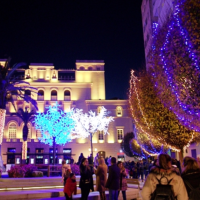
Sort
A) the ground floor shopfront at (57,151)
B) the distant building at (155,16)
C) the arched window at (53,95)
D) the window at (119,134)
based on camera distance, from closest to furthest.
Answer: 1. the distant building at (155,16)
2. the ground floor shopfront at (57,151)
3. the window at (119,134)
4. the arched window at (53,95)

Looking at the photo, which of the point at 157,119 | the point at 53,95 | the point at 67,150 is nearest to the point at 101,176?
the point at 157,119

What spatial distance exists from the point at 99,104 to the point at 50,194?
37503 mm

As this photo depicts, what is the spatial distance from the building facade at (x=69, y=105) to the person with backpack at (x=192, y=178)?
4074cm

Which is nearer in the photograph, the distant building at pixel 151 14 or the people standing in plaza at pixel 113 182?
the people standing in plaza at pixel 113 182

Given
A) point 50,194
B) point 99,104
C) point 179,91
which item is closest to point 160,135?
point 179,91

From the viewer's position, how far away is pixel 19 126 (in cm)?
4691

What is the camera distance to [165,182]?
161 inches

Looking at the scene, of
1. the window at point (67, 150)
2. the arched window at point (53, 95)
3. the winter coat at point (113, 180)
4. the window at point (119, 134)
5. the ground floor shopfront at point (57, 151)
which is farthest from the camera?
the arched window at point (53, 95)

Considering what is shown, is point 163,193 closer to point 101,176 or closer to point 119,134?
point 101,176

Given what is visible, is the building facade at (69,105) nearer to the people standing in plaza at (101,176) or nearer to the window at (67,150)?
the window at (67,150)

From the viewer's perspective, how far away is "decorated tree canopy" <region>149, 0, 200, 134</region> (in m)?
9.97

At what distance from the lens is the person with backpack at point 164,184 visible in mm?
3994

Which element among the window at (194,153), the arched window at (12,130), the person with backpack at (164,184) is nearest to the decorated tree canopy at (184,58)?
the person with backpack at (164,184)

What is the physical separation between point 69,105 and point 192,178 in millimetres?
45305
